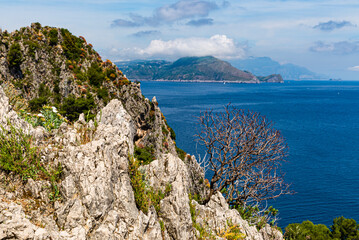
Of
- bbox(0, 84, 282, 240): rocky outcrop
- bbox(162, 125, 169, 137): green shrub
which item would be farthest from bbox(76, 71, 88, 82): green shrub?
bbox(0, 84, 282, 240): rocky outcrop

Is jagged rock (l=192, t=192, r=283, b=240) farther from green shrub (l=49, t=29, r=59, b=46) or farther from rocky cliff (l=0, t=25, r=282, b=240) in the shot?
green shrub (l=49, t=29, r=59, b=46)

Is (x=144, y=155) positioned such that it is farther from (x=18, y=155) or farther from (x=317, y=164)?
(x=317, y=164)

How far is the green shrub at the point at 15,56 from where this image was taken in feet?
175

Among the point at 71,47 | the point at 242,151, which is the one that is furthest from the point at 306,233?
the point at 71,47

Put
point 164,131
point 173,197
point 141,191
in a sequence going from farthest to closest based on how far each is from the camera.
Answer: point 164,131 < point 173,197 < point 141,191

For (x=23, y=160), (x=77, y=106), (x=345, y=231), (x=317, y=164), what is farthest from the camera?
(x=317, y=164)

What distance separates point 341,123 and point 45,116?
516ft

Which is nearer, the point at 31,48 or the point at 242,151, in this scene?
the point at 242,151

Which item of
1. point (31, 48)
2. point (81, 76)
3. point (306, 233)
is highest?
point (31, 48)

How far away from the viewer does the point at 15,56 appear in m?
54.0

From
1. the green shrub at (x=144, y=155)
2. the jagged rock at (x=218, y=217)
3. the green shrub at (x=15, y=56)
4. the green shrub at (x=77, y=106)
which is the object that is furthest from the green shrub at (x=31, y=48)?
the jagged rock at (x=218, y=217)

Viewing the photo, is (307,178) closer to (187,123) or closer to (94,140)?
(187,123)

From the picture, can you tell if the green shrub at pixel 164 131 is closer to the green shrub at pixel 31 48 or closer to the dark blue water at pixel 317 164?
the dark blue water at pixel 317 164

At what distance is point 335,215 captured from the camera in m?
56.8
